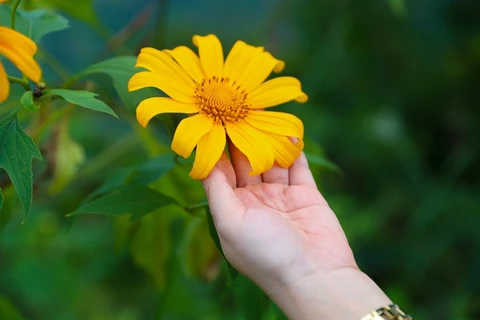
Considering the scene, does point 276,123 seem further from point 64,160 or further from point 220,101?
point 64,160

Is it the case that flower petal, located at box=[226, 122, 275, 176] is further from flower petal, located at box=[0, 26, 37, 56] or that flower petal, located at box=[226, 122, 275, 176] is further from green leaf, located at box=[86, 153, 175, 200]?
A: flower petal, located at box=[0, 26, 37, 56]

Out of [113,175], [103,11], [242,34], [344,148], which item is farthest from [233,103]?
[103,11]

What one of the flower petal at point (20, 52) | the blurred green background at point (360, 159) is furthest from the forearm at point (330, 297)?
the blurred green background at point (360, 159)

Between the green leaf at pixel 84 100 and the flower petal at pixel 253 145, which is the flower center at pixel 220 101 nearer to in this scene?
the flower petal at pixel 253 145

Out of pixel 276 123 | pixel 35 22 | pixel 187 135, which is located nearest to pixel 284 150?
pixel 276 123

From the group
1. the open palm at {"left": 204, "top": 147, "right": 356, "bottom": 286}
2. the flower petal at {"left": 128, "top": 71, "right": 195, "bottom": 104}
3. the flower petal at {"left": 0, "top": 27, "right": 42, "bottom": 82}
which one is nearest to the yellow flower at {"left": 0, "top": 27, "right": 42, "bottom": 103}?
the flower petal at {"left": 0, "top": 27, "right": 42, "bottom": 82}

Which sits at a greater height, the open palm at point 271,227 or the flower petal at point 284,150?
the flower petal at point 284,150
